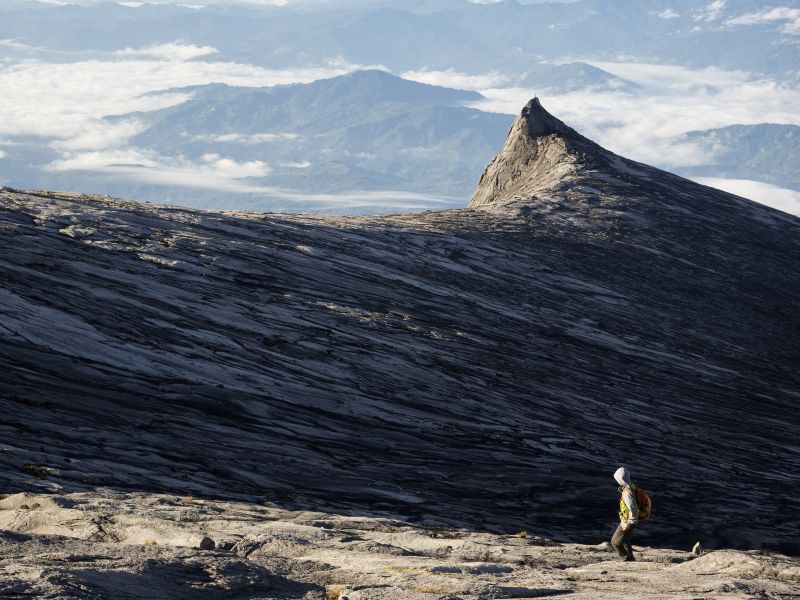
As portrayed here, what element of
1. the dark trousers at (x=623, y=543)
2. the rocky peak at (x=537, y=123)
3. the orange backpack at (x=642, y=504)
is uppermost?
the rocky peak at (x=537, y=123)

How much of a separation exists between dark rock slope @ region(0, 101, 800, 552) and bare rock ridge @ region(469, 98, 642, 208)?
18.6 m

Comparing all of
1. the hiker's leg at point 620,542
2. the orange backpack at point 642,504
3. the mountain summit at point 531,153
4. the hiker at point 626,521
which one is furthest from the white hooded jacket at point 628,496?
the mountain summit at point 531,153

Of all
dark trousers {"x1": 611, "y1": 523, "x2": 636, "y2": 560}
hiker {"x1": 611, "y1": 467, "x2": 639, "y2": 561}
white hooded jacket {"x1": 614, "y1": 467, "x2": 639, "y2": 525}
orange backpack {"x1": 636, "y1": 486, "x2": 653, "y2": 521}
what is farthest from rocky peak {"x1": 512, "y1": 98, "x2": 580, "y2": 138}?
dark trousers {"x1": 611, "y1": 523, "x2": 636, "y2": 560}

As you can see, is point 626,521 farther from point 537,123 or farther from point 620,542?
point 537,123

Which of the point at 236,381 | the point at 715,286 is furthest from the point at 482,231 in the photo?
the point at 236,381

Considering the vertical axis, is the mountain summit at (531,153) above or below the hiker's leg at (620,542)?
above

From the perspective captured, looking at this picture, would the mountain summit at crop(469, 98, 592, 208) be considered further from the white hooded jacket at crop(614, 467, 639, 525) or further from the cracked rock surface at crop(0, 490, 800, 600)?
the cracked rock surface at crop(0, 490, 800, 600)

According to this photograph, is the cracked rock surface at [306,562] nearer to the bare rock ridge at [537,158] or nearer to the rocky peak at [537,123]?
the bare rock ridge at [537,158]

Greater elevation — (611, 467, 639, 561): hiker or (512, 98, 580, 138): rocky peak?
(512, 98, 580, 138): rocky peak

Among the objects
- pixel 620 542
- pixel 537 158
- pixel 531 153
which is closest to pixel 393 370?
pixel 620 542

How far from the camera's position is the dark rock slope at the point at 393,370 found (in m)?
28.6

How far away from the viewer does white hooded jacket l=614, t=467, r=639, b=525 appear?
2130 cm

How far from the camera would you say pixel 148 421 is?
29266mm

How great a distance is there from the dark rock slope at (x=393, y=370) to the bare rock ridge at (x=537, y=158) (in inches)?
733
